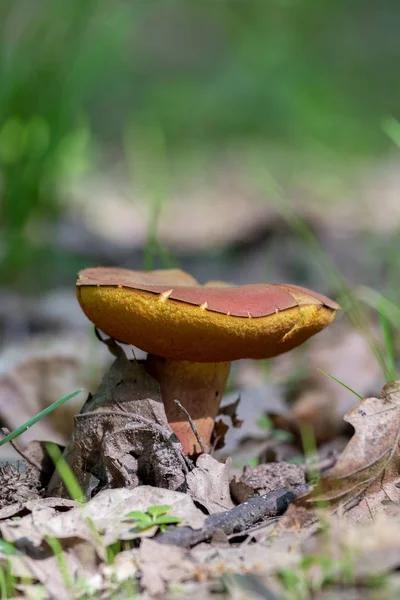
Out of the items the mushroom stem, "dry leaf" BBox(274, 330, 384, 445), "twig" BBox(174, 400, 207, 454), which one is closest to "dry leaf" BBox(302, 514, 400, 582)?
"twig" BBox(174, 400, 207, 454)

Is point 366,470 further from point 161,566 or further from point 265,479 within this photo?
point 161,566

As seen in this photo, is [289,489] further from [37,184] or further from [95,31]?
[95,31]

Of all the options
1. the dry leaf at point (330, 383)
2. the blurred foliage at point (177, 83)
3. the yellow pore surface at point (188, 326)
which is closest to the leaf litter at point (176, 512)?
the yellow pore surface at point (188, 326)

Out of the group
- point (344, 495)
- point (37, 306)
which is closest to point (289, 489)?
point (344, 495)

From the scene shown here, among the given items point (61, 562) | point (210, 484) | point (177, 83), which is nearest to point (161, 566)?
point (61, 562)

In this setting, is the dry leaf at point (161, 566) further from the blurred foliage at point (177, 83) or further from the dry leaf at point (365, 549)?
the blurred foliage at point (177, 83)

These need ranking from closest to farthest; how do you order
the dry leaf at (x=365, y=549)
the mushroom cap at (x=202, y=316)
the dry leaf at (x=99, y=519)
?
the dry leaf at (x=365, y=549) → the dry leaf at (x=99, y=519) → the mushroom cap at (x=202, y=316)

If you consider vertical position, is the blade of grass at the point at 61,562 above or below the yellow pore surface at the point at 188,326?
below

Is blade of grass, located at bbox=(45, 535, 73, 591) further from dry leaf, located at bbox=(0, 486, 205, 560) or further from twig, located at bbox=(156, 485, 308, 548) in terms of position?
twig, located at bbox=(156, 485, 308, 548)
